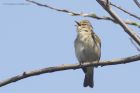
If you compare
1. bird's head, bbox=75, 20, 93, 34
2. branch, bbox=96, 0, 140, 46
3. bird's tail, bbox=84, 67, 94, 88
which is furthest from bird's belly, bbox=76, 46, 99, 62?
branch, bbox=96, 0, 140, 46

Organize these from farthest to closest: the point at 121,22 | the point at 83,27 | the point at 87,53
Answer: the point at 83,27, the point at 87,53, the point at 121,22

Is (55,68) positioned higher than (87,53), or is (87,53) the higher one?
(87,53)

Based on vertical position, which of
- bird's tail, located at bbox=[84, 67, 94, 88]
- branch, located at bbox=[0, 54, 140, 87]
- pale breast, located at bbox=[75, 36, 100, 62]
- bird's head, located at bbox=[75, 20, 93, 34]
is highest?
bird's head, located at bbox=[75, 20, 93, 34]

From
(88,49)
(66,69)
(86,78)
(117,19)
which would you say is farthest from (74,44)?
(117,19)

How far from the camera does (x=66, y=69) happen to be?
2.70 meters

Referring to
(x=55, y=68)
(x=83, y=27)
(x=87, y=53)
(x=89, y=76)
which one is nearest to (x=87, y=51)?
(x=87, y=53)

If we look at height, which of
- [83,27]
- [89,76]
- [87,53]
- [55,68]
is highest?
[83,27]

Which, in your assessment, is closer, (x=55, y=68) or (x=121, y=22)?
(x=121, y=22)

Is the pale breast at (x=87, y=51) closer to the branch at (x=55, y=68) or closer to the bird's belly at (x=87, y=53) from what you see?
the bird's belly at (x=87, y=53)

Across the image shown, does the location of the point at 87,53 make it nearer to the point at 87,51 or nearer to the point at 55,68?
the point at 87,51

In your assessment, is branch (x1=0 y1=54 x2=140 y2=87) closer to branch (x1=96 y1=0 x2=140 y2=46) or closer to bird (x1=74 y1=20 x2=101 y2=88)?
branch (x1=96 y1=0 x2=140 y2=46)

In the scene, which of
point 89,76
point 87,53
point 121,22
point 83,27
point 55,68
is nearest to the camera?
point 121,22

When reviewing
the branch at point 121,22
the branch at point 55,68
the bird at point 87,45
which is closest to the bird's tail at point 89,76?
the bird at point 87,45

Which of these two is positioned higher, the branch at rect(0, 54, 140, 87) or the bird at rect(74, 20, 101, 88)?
the bird at rect(74, 20, 101, 88)
